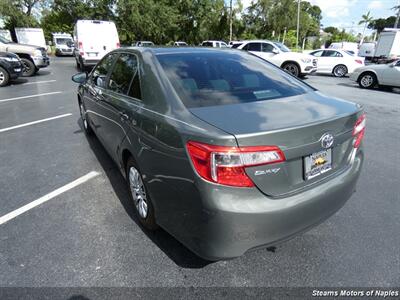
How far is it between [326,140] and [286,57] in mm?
13667

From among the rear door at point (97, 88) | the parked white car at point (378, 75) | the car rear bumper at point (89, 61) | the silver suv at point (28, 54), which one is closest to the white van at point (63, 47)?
the car rear bumper at point (89, 61)

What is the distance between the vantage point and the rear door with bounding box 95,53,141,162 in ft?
8.88

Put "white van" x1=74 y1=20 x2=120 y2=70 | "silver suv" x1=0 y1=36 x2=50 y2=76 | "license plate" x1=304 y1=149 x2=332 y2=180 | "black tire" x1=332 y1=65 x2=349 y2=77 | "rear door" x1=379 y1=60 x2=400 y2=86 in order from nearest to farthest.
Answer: "license plate" x1=304 y1=149 x2=332 y2=180 < "rear door" x1=379 y1=60 x2=400 y2=86 < "silver suv" x1=0 y1=36 x2=50 y2=76 < "white van" x1=74 y1=20 x2=120 y2=70 < "black tire" x1=332 y1=65 x2=349 y2=77

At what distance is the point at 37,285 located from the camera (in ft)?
7.00

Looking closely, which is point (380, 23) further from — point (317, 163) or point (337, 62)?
point (317, 163)

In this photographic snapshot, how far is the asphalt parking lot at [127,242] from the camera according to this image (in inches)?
86.8

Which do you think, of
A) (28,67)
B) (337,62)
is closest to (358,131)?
(28,67)

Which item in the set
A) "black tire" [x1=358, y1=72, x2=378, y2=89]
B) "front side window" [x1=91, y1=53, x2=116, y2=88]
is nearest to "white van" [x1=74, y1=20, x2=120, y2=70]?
"front side window" [x1=91, y1=53, x2=116, y2=88]

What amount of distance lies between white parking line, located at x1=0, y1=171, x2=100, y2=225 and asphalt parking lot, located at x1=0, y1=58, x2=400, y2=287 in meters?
0.02

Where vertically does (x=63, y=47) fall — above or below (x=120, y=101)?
below

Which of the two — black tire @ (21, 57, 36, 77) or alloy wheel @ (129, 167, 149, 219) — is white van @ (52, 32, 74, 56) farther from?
alloy wheel @ (129, 167, 149, 219)

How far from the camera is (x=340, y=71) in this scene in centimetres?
1664

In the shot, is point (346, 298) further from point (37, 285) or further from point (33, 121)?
point (33, 121)

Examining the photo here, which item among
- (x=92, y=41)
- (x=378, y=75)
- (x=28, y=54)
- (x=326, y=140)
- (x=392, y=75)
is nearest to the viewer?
(x=326, y=140)
